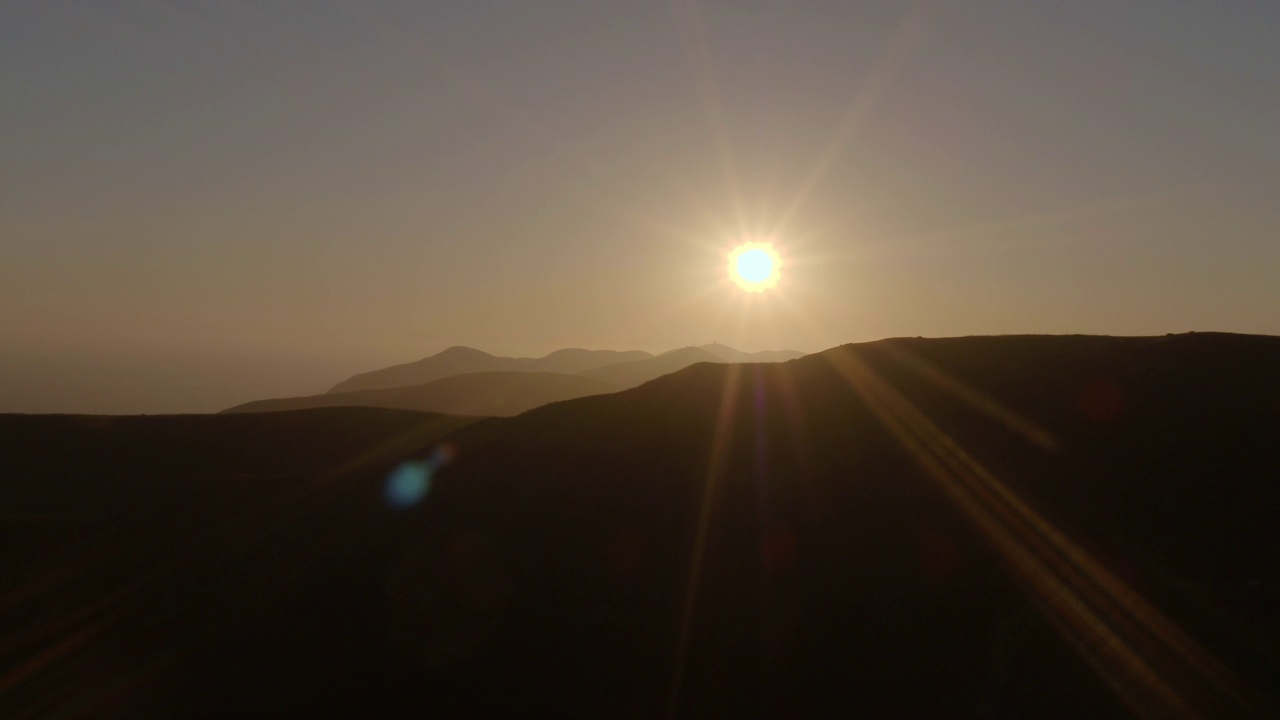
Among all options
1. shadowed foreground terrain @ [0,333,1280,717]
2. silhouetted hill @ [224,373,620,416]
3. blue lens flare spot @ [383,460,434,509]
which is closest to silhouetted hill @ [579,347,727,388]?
silhouetted hill @ [224,373,620,416]

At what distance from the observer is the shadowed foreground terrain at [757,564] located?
12.0 meters

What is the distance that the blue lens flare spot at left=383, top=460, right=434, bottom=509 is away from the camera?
1978 cm

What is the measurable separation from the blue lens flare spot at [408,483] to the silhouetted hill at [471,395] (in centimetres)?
6175

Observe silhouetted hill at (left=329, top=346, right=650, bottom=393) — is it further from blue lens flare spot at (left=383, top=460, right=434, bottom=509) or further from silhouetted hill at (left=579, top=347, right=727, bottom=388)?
blue lens flare spot at (left=383, top=460, right=434, bottom=509)

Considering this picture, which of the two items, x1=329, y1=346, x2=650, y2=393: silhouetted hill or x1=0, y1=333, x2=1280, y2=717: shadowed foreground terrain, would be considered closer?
x1=0, y1=333, x2=1280, y2=717: shadowed foreground terrain

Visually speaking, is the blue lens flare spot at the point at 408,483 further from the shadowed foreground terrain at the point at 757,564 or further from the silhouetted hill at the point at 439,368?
the silhouetted hill at the point at 439,368

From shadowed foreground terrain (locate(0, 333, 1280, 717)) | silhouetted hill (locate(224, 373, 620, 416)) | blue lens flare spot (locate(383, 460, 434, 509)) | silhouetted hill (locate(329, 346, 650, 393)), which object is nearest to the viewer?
shadowed foreground terrain (locate(0, 333, 1280, 717))

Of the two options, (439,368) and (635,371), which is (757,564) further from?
(439,368)

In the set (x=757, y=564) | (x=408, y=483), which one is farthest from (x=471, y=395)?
(x=757, y=564)

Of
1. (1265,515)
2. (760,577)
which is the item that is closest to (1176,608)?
(1265,515)

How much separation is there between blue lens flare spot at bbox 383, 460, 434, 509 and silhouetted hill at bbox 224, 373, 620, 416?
61747 millimetres

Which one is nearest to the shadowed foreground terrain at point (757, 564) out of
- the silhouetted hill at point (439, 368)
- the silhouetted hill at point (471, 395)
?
the silhouetted hill at point (471, 395)

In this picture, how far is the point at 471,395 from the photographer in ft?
315

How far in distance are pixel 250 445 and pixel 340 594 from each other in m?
26.6
